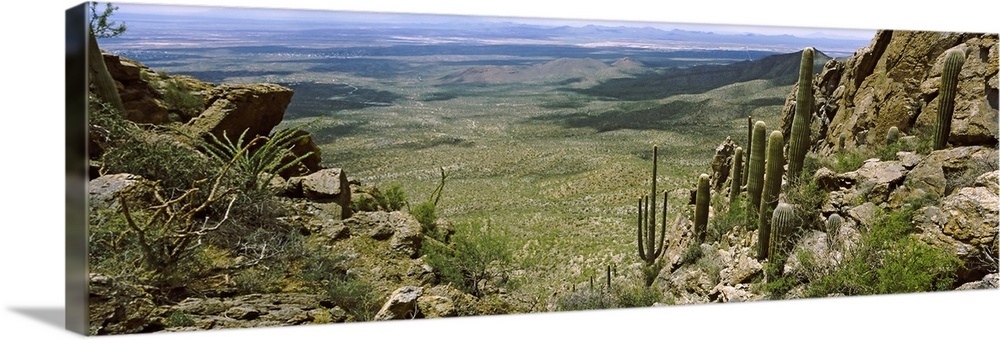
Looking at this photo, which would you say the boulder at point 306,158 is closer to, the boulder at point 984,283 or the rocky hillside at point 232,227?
the rocky hillside at point 232,227

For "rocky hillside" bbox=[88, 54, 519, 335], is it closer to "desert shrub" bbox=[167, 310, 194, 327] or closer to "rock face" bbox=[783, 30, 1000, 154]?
"desert shrub" bbox=[167, 310, 194, 327]

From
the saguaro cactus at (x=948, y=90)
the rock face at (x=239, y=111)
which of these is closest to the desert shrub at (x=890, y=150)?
the saguaro cactus at (x=948, y=90)

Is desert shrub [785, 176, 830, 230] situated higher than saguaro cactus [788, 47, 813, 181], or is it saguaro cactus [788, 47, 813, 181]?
saguaro cactus [788, 47, 813, 181]

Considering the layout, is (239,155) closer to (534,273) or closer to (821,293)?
(534,273)

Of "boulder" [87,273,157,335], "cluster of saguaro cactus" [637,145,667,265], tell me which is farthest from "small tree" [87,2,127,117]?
"cluster of saguaro cactus" [637,145,667,265]

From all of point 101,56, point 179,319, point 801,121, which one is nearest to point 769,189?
point 801,121
